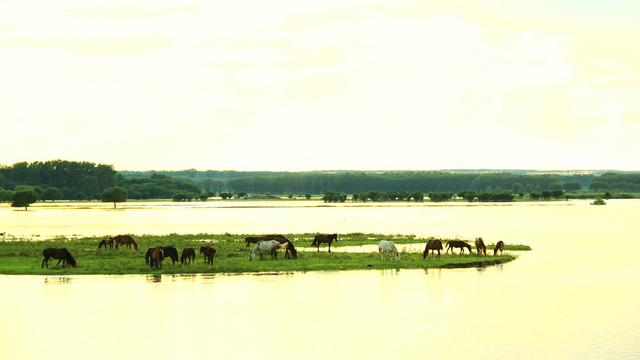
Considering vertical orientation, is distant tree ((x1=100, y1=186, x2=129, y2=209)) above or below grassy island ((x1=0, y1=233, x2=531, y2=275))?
above

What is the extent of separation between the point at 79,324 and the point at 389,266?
1907 cm

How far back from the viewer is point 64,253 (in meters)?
38.0

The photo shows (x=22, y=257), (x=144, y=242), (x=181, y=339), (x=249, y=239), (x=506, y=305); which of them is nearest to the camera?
(x=181, y=339)

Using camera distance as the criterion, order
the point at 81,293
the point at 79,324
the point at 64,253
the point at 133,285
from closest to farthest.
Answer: the point at 79,324
the point at 81,293
the point at 133,285
the point at 64,253

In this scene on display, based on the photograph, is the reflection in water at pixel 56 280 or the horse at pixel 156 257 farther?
the horse at pixel 156 257

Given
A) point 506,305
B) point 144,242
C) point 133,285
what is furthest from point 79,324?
point 144,242

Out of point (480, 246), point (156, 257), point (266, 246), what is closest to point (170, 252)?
point (156, 257)

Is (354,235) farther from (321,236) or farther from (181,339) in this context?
(181,339)

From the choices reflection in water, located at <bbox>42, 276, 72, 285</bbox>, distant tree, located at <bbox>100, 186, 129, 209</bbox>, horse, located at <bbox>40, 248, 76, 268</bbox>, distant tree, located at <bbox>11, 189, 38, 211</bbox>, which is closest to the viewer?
reflection in water, located at <bbox>42, 276, 72, 285</bbox>

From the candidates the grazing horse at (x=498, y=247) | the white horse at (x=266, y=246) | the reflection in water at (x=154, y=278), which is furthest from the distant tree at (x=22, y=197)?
the reflection in water at (x=154, y=278)

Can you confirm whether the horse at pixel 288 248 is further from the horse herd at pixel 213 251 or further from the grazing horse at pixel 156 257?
the grazing horse at pixel 156 257

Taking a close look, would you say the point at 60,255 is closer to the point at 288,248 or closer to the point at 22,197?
the point at 288,248

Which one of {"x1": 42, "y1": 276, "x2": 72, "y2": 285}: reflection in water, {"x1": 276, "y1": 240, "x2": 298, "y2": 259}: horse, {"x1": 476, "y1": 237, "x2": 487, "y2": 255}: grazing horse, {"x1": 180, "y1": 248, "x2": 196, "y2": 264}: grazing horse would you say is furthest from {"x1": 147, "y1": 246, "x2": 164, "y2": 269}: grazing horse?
{"x1": 476, "y1": 237, "x2": 487, "y2": 255}: grazing horse

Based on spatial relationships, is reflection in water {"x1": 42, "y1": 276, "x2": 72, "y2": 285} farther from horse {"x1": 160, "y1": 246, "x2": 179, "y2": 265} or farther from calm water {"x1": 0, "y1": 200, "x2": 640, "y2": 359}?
horse {"x1": 160, "y1": 246, "x2": 179, "y2": 265}
